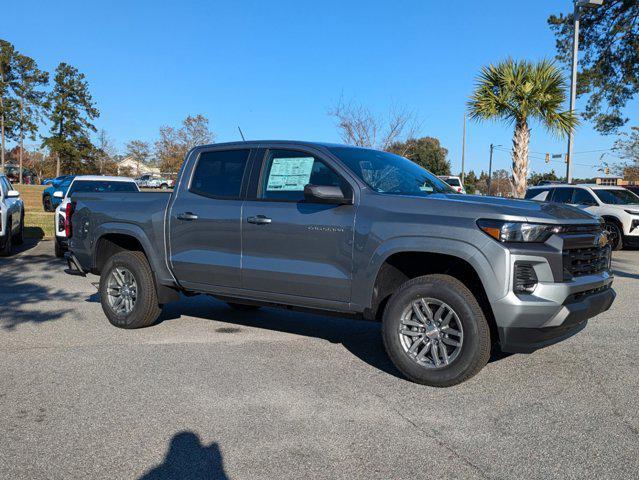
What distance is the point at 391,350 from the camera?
4.77 metres

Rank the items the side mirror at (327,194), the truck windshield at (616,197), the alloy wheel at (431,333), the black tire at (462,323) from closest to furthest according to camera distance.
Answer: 1. the black tire at (462,323)
2. the alloy wheel at (431,333)
3. the side mirror at (327,194)
4. the truck windshield at (616,197)

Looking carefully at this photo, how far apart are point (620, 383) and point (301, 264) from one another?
274cm

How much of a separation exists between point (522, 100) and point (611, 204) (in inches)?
142

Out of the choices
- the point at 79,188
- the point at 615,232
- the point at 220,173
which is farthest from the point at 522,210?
the point at 615,232

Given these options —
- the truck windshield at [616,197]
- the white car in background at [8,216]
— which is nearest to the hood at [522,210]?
the white car in background at [8,216]

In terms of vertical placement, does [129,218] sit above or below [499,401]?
above

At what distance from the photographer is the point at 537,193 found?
17.1m

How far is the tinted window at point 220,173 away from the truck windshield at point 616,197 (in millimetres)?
12549

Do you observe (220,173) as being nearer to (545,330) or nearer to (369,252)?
(369,252)

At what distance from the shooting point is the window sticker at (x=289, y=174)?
5.45 metres

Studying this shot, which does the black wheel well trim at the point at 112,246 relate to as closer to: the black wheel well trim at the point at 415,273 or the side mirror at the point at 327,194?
the side mirror at the point at 327,194

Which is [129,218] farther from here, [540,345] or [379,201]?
[540,345]

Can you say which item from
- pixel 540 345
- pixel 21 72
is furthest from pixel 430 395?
pixel 21 72

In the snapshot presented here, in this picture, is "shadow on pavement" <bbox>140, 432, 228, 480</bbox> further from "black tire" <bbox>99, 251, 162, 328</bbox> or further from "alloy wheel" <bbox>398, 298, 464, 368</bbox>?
"black tire" <bbox>99, 251, 162, 328</bbox>
